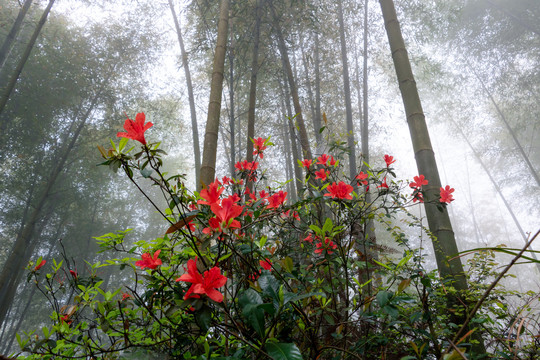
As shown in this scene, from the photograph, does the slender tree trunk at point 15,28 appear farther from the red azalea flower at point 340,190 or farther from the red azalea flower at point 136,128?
the red azalea flower at point 340,190

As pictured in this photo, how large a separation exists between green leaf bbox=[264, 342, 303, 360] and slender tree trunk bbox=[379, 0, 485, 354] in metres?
0.76

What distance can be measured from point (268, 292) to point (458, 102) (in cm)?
1066

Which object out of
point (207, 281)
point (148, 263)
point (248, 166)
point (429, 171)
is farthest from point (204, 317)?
point (429, 171)

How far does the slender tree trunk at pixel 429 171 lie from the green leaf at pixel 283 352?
2.50 feet

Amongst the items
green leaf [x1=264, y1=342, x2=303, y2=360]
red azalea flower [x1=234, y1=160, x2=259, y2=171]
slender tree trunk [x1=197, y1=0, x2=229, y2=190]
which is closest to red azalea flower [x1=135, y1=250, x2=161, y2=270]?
green leaf [x1=264, y1=342, x2=303, y2=360]

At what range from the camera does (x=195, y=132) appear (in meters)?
4.13

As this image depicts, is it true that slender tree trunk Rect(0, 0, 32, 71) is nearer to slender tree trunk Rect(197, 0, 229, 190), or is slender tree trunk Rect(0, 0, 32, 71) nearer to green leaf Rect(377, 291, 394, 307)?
slender tree trunk Rect(197, 0, 229, 190)

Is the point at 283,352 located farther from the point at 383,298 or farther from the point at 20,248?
the point at 20,248

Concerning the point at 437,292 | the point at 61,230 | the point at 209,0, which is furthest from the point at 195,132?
the point at 61,230

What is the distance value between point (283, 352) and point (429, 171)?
1114 millimetres

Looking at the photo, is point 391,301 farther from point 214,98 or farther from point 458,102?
point 458,102

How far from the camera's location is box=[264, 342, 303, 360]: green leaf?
1.58 ft

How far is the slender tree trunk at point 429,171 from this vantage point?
3.70 ft

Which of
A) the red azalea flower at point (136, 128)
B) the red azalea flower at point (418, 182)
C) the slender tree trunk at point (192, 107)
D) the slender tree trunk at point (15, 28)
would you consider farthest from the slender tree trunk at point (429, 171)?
the slender tree trunk at point (15, 28)
